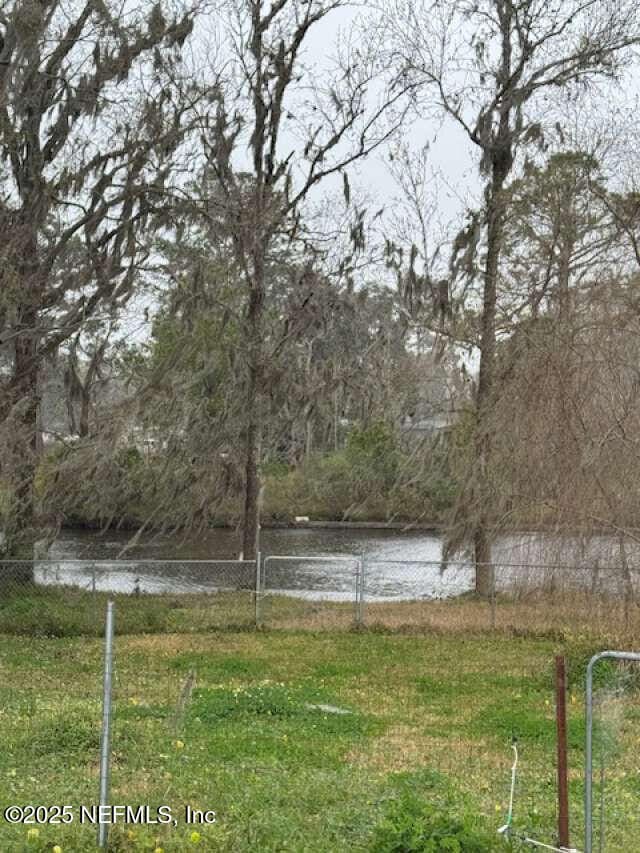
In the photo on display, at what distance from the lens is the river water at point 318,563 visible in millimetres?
14859

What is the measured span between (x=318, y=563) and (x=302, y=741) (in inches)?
719

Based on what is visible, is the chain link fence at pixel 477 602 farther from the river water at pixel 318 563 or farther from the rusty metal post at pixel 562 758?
the rusty metal post at pixel 562 758

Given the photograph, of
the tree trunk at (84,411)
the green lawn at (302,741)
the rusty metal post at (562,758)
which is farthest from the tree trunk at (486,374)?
the rusty metal post at (562,758)

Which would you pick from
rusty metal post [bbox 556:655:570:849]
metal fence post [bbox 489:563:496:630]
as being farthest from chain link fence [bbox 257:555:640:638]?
rusty metal post [bbox 556:655:570:849]

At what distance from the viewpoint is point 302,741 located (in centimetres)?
835

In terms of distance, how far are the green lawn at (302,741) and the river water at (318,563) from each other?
4.31ft

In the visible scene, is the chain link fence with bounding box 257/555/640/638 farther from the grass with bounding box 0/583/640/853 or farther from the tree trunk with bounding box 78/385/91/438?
the tree trunk with bounding box 78/385/91/438

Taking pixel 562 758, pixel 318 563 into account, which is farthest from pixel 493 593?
pixel 318 563

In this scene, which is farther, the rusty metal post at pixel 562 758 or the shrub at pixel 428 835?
the rusty metal post at pixel 562 758

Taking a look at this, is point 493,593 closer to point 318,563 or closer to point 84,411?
point 84,411

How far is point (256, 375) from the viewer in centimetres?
2281

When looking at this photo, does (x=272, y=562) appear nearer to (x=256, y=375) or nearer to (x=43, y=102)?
(x=256, y=375)

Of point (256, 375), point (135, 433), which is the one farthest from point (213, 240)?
point (135, 433)

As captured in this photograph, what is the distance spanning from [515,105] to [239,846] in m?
20.4
